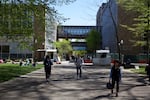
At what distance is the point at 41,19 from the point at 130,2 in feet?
40.4

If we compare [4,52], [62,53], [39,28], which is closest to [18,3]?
[39,28]

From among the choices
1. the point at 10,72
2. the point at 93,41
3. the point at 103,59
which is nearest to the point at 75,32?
the point at 93,41

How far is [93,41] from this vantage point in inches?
4798

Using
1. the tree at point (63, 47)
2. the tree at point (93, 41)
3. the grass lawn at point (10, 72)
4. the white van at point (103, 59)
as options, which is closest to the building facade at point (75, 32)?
the tree at point (63, 47)

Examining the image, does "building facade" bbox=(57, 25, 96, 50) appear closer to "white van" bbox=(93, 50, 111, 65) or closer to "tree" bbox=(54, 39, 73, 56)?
"tree" bbox=(54, 39, 73, 56)

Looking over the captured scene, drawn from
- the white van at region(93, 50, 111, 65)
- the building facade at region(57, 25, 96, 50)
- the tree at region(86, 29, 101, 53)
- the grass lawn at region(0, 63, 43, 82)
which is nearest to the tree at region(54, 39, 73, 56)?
the tree at region(86, 29, 101, 53)

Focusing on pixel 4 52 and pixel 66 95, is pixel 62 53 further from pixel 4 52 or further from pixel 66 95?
pixel 66 95

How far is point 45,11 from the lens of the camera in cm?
2842

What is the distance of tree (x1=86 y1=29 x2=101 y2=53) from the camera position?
398ft

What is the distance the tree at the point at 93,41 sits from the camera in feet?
398

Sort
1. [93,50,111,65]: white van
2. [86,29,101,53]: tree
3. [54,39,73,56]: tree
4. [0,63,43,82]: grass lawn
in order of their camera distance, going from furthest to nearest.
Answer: [54,39,73,56]: tree → [86,29,101,53]: tree → [93,50,111,65]: white van → [0,63,43,82]: grass lawn

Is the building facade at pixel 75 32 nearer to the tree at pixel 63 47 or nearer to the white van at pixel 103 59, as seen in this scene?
the tree at pixel 63 47

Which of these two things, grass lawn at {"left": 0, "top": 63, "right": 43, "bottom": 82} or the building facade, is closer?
grass lawn at {"left": 0, "top": 63, "right": 43, "bottom": 82}

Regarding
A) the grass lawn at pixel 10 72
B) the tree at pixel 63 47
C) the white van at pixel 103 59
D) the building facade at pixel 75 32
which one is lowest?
the grass lawn at pixel 10 72
